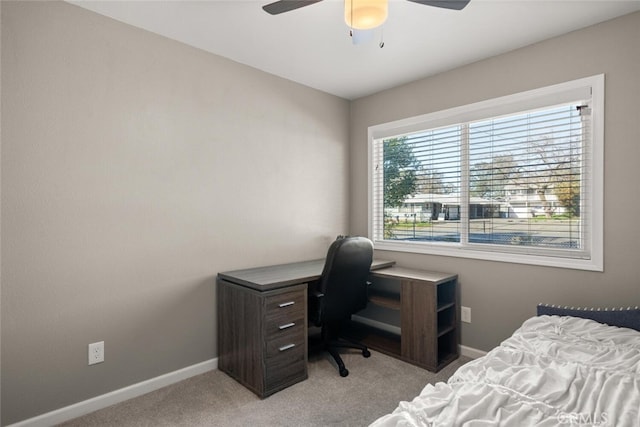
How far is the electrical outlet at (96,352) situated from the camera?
203cm

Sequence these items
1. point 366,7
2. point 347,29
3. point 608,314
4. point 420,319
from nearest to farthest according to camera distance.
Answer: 1. point 366,7
2. point 608,314
3. point 347,29
4. point 420,319

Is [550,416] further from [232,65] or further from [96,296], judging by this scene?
[232,65]

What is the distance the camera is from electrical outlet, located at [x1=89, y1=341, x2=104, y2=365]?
2033 millimetres

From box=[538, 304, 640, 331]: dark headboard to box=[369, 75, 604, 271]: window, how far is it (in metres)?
0.32

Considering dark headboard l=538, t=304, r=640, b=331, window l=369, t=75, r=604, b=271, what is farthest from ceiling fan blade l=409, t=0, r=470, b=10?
dark headboard l=538, t=304, r=640, b=331

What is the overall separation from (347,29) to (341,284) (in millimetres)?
1764

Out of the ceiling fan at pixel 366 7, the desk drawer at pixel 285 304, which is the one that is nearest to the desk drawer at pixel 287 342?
the desk drawer at pixel 285 304

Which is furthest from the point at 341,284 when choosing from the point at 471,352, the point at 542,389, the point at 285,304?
the point at 542,389

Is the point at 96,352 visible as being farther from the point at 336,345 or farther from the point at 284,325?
the point at 336,345

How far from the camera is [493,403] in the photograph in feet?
3.63

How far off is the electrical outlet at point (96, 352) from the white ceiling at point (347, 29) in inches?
79.8

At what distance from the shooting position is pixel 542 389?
1222 mm

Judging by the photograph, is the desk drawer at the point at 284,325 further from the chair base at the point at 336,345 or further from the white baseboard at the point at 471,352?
the white baseboard at the point at 471,352

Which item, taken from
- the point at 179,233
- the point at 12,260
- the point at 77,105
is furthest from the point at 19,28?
the point at 179,233
